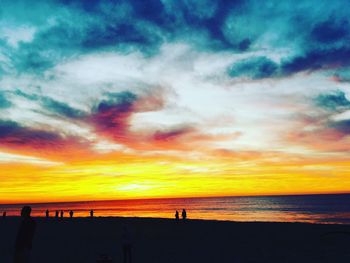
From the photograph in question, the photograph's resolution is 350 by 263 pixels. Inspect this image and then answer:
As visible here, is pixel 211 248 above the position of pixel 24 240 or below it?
below

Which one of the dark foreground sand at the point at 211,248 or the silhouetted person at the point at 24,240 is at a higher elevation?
the silhouetted person at the point at 24,240

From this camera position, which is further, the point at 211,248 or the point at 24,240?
the point at 211,248

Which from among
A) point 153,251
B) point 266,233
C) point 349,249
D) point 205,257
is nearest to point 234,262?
point 205,257

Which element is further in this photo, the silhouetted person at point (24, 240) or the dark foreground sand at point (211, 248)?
the dark foreground sand at point (211, 248)

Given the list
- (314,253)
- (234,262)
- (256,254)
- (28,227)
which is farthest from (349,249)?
(28,227)

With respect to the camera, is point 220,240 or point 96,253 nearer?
point 96,253

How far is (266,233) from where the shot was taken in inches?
1013

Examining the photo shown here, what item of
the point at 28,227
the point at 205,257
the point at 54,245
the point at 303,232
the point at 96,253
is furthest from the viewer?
the point at 303,232

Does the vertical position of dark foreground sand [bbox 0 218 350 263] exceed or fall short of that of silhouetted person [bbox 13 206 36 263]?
it falls short

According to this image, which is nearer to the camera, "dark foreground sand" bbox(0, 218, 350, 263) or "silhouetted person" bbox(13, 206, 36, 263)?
"silhouetted person" bbox(13, 206, 36, 263)

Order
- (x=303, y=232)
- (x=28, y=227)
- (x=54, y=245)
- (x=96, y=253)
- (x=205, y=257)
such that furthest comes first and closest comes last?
1. (x=303, y=232)
2. (x=54, y=245)
3. (x=96, y=253)
4. (x=205, y=257)
5. (x=28, y=227)

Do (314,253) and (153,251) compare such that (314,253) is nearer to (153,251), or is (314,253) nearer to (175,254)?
(175,254)

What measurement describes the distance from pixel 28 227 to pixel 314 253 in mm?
12616

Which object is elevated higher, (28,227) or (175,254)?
(28,227)
